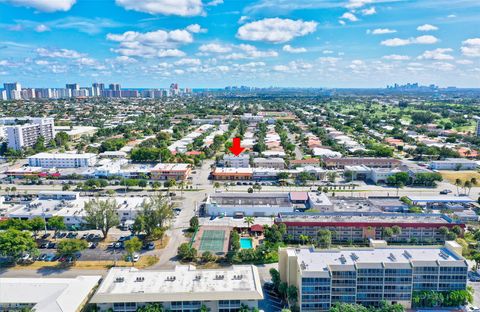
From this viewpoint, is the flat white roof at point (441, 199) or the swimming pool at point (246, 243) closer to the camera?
the swimming pool at point (246, 243)

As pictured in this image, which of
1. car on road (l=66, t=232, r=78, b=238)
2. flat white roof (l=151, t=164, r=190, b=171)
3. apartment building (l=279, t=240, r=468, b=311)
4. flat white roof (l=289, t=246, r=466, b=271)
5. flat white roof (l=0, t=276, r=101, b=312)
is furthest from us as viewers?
flat white roof (l=151, t=164, r=190, b=171)

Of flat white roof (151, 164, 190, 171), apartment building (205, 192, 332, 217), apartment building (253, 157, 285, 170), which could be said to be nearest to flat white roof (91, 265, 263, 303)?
apartment building (205, 192, 332, 217)

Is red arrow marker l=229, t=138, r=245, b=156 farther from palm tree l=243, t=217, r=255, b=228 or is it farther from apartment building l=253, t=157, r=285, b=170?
palm tree l=243, t=217, r=255, b=228

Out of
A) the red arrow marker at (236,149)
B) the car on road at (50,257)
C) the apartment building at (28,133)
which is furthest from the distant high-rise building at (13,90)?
the car on road at (50,257)

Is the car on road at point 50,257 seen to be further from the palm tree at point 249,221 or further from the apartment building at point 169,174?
the apartment building at point 169,174

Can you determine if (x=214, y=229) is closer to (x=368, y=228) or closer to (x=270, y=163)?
(x=368, y=228)

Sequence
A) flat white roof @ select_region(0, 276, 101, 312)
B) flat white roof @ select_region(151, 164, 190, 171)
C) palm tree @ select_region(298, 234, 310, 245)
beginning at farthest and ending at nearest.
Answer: flat white roof @ select_region(151, 164, 190, 171)
palm tree @ select_region(298, 234, 310, 245)
flat white roof @ select_region(0, 276, 101, 312)
